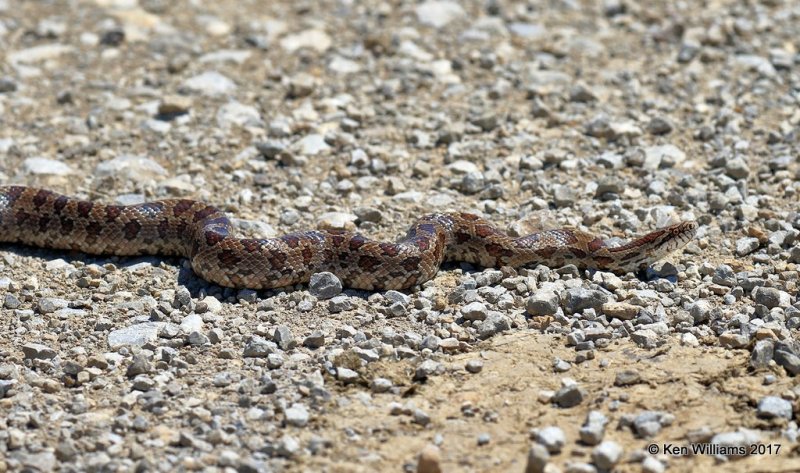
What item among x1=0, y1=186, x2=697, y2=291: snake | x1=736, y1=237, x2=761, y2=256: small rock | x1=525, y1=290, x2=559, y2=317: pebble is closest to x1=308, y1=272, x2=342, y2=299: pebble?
x1=0, y1=186, x2=697, y2=291: snake

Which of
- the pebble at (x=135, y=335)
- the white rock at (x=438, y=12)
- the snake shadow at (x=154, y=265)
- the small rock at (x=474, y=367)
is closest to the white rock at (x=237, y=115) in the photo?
the snake shadow at (x=154, y=265)

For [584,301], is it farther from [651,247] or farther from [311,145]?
[311,145]

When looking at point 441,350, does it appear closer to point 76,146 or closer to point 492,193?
point 492,193

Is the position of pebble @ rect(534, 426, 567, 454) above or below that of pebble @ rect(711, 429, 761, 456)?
below

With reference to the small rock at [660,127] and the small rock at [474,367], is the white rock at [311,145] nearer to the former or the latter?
the small rock at [660,127]

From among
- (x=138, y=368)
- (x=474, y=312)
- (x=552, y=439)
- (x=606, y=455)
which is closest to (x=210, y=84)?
(x=474, y=312)

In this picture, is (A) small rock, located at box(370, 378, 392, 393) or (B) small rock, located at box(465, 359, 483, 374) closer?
(A) small rock, located at box(370, 378, 392, 393)

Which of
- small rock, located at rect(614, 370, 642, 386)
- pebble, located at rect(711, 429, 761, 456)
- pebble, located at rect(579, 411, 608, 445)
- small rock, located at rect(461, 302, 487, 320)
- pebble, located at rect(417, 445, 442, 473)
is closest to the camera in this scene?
pebble, located at rect(417, 445, 442, 473)

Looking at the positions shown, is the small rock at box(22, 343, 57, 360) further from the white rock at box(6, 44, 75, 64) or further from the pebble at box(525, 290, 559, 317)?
the white rock at box(6, 44, 75, 64)

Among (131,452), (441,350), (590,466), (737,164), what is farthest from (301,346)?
(737,164)
